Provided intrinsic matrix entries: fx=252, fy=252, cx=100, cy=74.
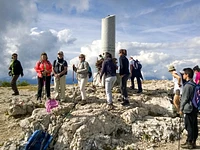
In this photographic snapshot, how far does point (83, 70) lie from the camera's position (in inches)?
425

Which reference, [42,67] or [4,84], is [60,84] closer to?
[42,67]

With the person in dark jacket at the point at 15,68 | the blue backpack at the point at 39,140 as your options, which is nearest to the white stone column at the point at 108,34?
the person in dark jacket at the point at 15,68

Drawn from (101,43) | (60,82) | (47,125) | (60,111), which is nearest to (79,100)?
(60,82)

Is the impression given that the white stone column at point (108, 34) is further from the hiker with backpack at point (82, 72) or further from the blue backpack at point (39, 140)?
the blue backpack at point (39, 140)

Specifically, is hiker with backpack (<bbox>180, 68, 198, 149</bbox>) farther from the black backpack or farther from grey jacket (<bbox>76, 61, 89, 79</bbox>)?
the black backpack

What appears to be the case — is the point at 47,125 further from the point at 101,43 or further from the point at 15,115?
the point at 101,43

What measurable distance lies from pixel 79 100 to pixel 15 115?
9.72 ft

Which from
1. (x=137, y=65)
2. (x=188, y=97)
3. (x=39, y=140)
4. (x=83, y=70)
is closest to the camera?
(x=188, y=97)

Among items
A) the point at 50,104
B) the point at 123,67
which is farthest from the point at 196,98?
the point at 50,104

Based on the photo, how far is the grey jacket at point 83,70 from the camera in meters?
10.8

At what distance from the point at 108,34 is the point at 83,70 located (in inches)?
219

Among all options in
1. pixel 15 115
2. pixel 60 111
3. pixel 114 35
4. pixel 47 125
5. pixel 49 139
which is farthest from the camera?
pixel 114 35

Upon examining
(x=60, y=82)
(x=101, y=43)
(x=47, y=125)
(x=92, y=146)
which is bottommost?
(x=92, y=146)

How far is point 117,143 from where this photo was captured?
874cm
